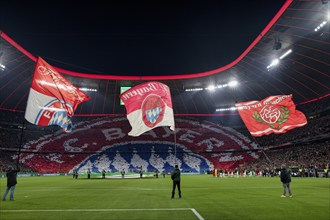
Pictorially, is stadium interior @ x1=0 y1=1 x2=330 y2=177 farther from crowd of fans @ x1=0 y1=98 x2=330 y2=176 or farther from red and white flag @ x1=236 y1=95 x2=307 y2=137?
red and white flag @ x1=236 y1=95 x2=307 y2=137

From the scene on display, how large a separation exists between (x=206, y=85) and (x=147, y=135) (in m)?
25.8

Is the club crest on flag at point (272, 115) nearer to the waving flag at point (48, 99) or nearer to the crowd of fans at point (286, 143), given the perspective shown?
the waving flag at point (48, 99)

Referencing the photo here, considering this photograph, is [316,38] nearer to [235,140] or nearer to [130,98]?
[130,98]

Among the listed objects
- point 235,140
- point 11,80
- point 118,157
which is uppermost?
point 11,80

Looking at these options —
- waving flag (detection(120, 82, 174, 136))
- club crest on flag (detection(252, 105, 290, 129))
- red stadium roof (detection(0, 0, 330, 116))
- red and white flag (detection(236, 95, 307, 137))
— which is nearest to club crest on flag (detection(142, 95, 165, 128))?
waving flag (detection(120, 82, 174, 136))

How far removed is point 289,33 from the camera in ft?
109

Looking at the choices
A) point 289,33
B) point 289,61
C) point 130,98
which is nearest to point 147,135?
point 289,61

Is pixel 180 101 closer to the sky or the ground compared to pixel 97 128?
closer to the sky

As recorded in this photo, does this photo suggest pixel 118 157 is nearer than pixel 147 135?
Yes

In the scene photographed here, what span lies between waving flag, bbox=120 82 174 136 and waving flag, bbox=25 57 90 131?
365cm

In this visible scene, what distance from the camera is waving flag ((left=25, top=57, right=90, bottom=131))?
37.3 feet

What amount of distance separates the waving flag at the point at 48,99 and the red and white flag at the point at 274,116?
13.6m

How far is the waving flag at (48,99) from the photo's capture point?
11359mm

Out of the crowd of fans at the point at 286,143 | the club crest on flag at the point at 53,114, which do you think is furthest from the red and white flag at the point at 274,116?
the crowd of fans at the point at 286,143
